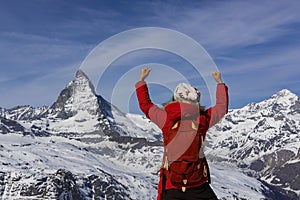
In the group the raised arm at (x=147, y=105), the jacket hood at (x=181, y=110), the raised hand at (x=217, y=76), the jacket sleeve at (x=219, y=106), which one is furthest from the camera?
the jacket sleeve at (x=219, y=106)

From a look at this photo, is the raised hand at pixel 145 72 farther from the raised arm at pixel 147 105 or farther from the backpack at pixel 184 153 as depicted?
the backpack at pixel 184 153

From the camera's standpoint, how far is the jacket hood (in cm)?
1250

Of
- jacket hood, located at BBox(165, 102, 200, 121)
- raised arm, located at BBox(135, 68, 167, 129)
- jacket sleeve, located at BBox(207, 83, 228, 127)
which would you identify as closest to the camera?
jacket hood, located at BBox(165, 102, 200, 121)

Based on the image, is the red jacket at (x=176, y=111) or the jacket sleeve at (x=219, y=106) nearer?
the red jacket at (x=176, y=111)

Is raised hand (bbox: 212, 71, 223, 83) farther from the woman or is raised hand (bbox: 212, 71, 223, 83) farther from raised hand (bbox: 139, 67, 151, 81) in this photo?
raised hand (bbox: 139, 67, 151, 81)

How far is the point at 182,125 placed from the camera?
12617 millimetres

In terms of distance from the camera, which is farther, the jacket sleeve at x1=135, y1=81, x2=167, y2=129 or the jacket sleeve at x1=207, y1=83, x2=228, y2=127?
the jacket sleeve at x1=207, y1=83, x2=228, y2=127

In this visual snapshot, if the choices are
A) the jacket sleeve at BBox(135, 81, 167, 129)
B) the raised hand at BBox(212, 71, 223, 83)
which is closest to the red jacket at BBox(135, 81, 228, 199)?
the jacket sleeve at BBox(135, 81, 167, 129)

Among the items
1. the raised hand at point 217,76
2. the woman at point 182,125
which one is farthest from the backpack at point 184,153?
the raised hand at point 217,76

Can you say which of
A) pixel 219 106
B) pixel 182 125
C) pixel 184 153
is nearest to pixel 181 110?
pixel 182 125

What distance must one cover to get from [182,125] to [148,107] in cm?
101

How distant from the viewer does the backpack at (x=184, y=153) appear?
41.1 feet

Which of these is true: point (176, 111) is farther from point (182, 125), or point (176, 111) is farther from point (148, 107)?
point (148, 107)

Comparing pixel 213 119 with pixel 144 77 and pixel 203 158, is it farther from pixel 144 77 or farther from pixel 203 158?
pixel 144 77
